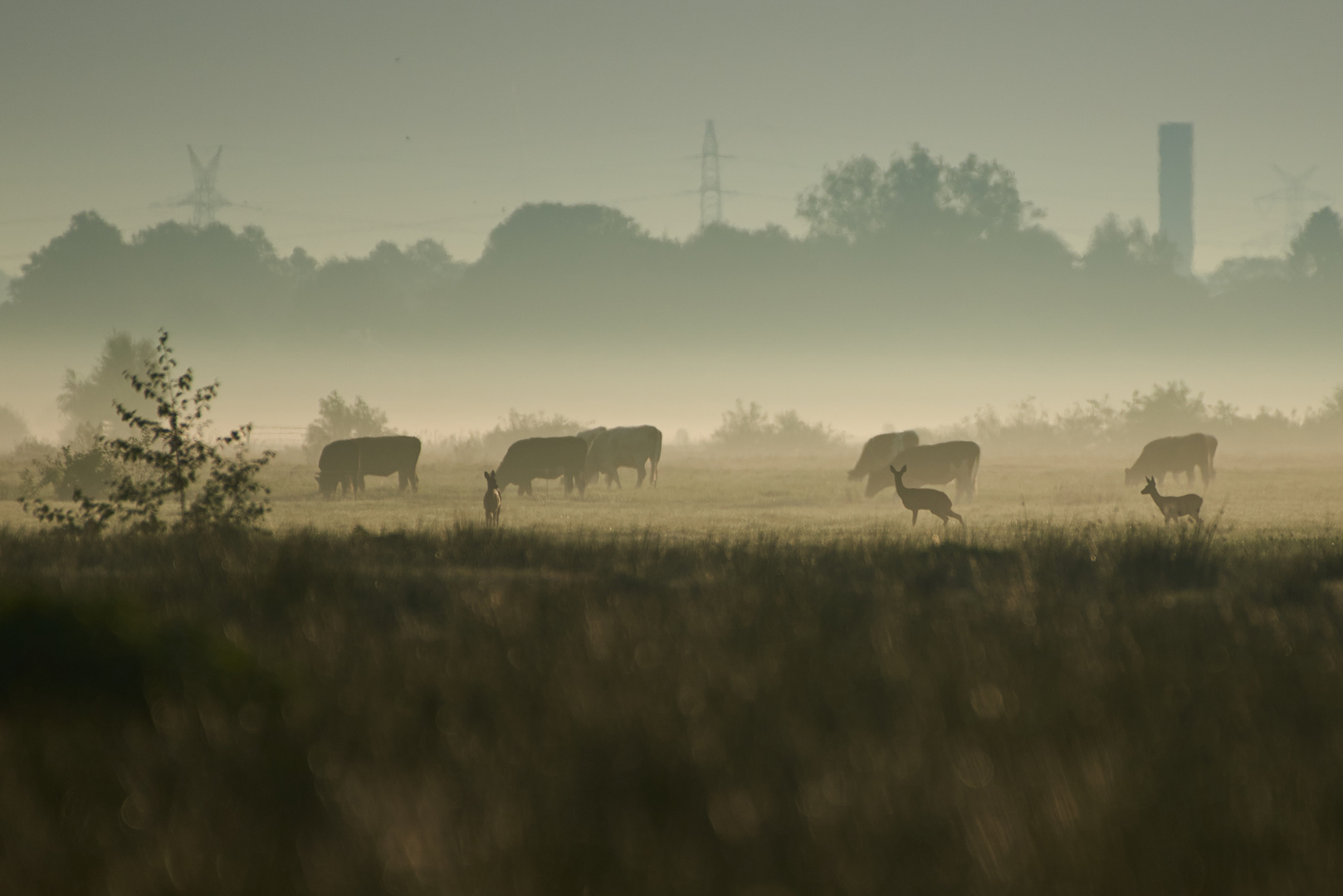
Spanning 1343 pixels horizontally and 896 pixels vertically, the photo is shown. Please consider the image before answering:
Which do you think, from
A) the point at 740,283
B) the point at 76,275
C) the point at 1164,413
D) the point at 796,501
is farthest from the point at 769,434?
the point at 76,275

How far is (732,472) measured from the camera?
3841cm

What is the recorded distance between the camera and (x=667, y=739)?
5164 mm

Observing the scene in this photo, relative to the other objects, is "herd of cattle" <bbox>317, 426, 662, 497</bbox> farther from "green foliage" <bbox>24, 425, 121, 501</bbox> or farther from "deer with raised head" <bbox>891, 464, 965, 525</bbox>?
"deer with raised head" <bbox>891, 464, 965, 525</bbox>

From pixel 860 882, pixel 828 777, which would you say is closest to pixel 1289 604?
pixel 828 777

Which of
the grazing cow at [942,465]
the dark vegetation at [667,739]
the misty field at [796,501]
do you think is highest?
the grazing cow at [942,465]

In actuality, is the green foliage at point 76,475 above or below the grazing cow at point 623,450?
below

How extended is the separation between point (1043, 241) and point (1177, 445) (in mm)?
93594

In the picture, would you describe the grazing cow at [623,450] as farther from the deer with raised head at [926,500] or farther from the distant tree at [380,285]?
the distant tree at [380,285]

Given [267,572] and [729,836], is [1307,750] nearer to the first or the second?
[729,836]

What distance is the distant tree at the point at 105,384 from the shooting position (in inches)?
2874

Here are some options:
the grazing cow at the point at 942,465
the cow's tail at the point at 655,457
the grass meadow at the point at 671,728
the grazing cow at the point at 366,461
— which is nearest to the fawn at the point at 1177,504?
the grass meadow at the point at 671,728

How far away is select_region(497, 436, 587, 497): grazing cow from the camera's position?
3319 cm

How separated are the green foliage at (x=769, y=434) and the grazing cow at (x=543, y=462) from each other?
32.2 m

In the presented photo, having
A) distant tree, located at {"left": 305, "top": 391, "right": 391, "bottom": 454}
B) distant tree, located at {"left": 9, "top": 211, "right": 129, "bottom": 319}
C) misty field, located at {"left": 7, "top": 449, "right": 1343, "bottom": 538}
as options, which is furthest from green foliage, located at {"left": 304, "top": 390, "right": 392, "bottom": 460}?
distant tree, located at {"left": 9, "top": 211, "right": 129, "bottom": 319}
